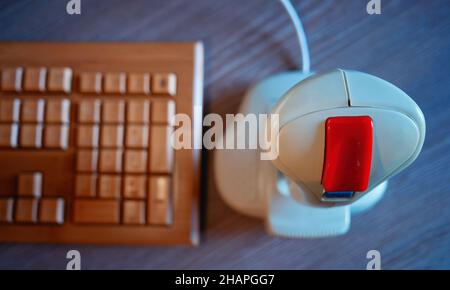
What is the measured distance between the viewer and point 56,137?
387 mm

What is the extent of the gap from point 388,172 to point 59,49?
0.35 m

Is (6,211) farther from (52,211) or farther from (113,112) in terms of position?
(113,112)

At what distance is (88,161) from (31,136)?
7cm

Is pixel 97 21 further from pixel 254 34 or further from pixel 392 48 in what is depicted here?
pixel 392 48

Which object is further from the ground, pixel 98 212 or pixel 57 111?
pixel 57 111

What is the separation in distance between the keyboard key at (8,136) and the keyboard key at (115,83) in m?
0.11

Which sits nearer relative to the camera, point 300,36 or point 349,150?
point 349,150

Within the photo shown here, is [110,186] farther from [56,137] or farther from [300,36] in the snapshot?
[300,36]

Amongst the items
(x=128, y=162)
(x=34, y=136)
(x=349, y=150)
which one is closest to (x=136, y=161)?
(x=128, y=162)

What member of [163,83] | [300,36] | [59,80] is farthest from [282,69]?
[59,80]

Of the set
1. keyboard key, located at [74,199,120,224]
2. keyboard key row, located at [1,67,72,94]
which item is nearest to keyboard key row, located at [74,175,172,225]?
keyboard key, located at [74,199,120,224]

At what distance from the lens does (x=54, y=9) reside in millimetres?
435

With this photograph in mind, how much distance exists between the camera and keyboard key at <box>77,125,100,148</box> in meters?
0.39
